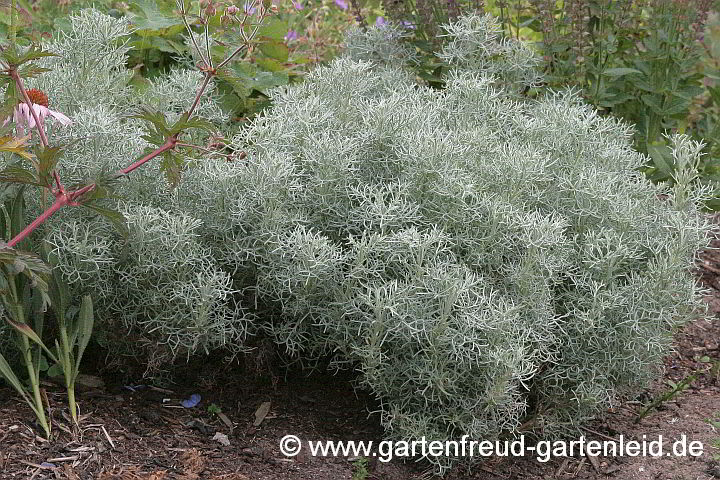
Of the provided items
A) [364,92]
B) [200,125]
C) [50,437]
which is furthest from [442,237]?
[50,437]

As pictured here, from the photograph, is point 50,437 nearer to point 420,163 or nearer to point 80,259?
point 80,259

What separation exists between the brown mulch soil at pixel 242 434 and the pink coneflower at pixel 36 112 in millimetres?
718

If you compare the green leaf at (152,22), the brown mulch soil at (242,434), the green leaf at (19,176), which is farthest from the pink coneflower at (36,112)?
the green leaf at (152,22)

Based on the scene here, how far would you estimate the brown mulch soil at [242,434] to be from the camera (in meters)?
2.31

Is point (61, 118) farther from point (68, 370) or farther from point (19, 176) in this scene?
point (68, 370)

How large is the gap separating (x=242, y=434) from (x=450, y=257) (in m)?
0.75

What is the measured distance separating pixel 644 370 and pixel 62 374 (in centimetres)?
166

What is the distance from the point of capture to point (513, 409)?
2.48 m

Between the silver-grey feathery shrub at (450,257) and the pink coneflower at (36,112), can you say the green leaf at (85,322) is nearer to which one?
the silver-grey feathery shrub at (450,257)

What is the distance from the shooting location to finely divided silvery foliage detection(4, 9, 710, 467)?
2.36m

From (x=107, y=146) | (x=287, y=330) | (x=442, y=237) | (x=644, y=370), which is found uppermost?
(x=107, y=146)

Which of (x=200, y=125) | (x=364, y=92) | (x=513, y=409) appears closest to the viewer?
(x=200, y=125)

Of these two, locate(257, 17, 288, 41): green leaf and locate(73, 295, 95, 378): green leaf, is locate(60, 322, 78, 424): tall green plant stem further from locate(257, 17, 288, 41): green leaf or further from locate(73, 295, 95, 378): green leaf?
locate(257, 17, 288, 41): green leaf

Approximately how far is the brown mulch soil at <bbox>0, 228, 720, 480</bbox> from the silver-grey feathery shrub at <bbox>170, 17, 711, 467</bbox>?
127 mm
